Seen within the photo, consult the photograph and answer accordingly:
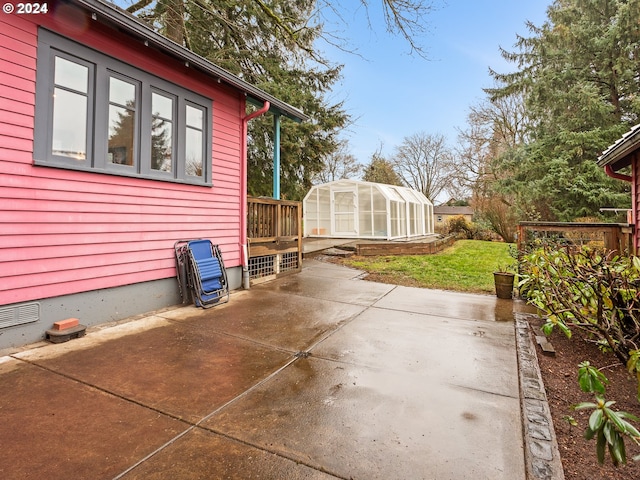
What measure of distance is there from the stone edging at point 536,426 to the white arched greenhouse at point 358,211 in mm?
10547

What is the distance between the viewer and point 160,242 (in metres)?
4.46

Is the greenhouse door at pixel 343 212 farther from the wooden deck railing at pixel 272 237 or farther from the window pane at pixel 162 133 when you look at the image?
the window pane at pixel 162 133

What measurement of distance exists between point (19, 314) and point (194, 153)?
2908 millimetres

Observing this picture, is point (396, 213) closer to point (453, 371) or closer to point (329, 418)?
point (453, 371)

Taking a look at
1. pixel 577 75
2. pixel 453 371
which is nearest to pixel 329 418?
pixel 453 371

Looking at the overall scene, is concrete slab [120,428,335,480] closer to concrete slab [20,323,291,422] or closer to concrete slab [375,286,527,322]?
concrete slab [20,323,291,422]

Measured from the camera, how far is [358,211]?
14.0 meters

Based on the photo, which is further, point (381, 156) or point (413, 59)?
point (381, 156)

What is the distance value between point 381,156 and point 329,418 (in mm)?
26936

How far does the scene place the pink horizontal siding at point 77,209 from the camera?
9.98 feet

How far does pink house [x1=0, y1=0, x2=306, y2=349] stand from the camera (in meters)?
3.09

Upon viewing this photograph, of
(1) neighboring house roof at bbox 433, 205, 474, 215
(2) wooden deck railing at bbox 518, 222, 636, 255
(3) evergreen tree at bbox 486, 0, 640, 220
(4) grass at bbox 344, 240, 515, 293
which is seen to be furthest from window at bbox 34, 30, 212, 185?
(1) neighboring house roof at bbox 433, 205, 474, 215

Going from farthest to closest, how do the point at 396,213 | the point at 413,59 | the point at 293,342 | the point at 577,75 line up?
the point at 396,213 < the point at 577,75 < the point at 413,59 < the point at 293,342

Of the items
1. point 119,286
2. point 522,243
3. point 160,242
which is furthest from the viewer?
point 522,243
